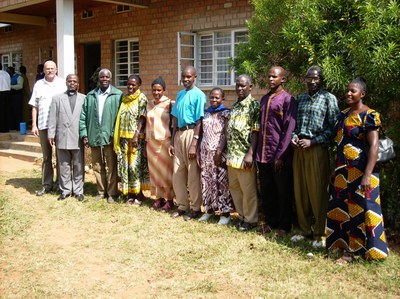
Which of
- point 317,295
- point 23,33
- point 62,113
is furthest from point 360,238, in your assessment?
point 23,33

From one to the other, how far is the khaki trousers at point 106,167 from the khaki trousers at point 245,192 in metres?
1.98

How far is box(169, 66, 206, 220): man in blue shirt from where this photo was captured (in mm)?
5449

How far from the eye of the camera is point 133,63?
11820mm

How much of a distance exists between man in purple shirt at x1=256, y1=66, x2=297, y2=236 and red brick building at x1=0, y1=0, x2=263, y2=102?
4198mm

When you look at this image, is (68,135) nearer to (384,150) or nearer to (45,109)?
(45,109)

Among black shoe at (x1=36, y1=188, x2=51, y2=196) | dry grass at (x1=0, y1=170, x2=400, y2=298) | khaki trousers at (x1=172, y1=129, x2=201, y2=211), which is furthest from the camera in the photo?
black shoe at (x1=36, y1=188, x2=51, y2=196)

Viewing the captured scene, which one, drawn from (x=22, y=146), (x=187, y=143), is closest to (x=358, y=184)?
(x=187, y=143)

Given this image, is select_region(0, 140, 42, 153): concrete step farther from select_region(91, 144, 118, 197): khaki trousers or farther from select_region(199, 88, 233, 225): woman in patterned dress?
select_region(199, 88, 233, 225): woman in patterned dress

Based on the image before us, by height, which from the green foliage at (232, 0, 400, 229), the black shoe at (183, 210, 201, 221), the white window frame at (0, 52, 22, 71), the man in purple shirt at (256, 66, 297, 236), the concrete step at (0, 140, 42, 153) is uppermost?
the white window frame at (0, 52, 22, 71)

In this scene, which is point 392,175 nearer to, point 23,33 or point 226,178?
point 226,178

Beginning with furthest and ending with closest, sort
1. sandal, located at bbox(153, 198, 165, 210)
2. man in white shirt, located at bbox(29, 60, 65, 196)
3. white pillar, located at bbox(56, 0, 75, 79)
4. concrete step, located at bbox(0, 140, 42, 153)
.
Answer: concrete step, located at bbox(0, 140, 42, 153)
white pillar, located at bbox(56, 0, 75, 79)
man in white shirt, located at bbox(29, 60, 65, 196)
sandal, located at bbox(153, 198, 165, 210)

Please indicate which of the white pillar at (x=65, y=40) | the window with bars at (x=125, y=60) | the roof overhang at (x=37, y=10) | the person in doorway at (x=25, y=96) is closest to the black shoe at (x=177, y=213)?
the white pillar at (x=65, y=40)

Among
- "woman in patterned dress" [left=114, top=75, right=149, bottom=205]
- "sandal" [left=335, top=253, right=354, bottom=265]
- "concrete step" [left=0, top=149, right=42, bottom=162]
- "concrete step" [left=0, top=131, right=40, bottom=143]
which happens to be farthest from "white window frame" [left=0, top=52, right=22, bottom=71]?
"sandal" [left=335, top=253, right=354, bottom=265]

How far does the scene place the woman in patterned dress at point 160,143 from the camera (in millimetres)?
5910
